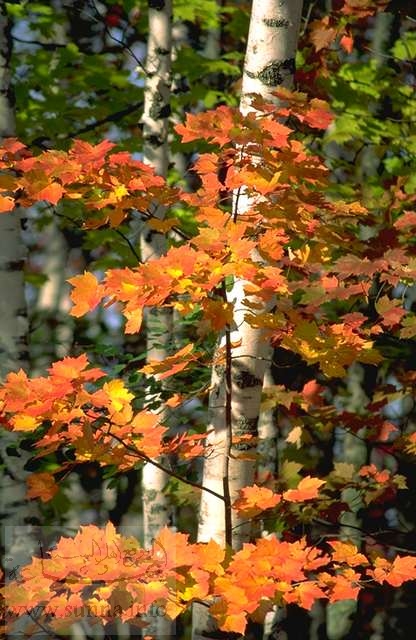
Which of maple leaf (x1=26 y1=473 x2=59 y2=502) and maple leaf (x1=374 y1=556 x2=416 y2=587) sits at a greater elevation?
maple leaf (x1=26 y1=473 x2=59 y2=502)

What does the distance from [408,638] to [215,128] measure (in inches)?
281

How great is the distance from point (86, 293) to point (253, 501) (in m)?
1.03

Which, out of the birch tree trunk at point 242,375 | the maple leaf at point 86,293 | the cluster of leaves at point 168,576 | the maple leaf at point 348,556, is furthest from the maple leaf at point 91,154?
the maple leaf at point 348,556

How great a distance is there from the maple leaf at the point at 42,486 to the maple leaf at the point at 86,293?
76 centimetres

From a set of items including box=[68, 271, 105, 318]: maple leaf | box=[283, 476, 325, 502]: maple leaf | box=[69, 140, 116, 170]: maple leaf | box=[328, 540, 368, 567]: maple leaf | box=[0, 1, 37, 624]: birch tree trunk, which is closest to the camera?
box=[68, 271, 105, 318]: maple leaf

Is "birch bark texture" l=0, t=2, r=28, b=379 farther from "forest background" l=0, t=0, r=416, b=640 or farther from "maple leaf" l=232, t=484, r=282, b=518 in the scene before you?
"maple leaf" l=232, t=484, r=282, b=518

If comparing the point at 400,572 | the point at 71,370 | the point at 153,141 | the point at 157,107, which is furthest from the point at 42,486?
the point at 157,107

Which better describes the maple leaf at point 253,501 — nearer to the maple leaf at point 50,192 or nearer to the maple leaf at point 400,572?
the maple leaf at point 400,572

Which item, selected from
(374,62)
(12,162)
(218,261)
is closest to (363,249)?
(218,261)

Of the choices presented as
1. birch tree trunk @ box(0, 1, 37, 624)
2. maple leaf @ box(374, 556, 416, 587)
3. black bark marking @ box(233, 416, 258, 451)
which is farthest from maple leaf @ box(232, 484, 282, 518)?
birch tree trunk @ box(0, 1, 37, 624)

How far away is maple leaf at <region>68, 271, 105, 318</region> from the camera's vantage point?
2582 mm

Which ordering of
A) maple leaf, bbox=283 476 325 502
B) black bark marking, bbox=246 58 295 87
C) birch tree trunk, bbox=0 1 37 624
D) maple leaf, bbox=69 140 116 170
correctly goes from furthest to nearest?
1. birch tree trunk, bbox=0 1 37 624
2. black bark marking, bbox=246 58 295 87
3. maple leaf, bbox=283 476 325 502
4. maple leaf, bbox=69 140 116 170

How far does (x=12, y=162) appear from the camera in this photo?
2832 millimetres

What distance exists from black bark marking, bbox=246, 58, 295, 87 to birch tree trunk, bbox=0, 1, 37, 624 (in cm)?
186
